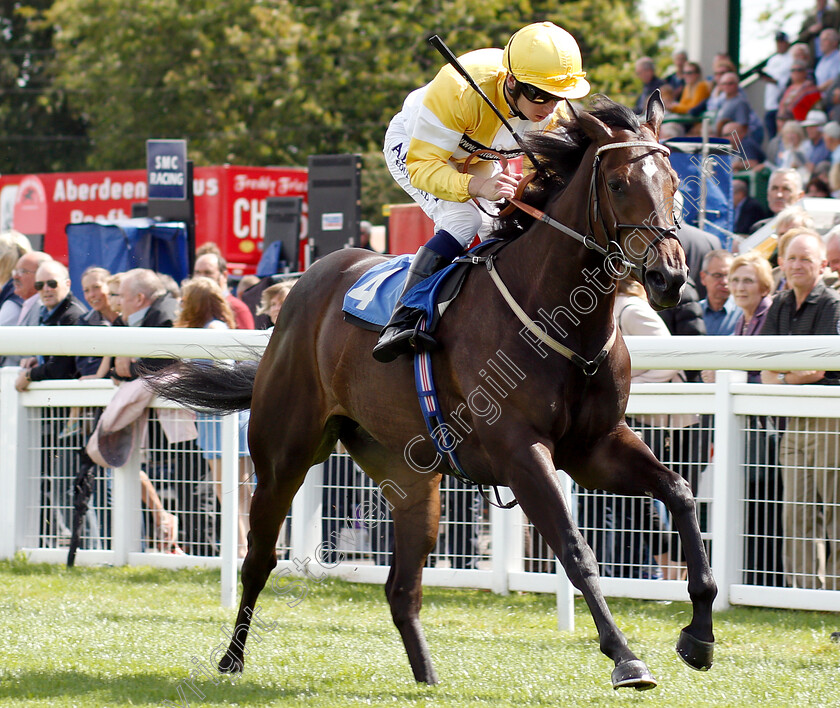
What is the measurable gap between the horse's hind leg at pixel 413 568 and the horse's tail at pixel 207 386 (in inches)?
41.3

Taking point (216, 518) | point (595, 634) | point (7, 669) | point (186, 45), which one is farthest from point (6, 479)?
point (186, 45)

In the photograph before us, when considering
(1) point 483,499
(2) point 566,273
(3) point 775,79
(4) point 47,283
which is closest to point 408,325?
(2) point 566,273

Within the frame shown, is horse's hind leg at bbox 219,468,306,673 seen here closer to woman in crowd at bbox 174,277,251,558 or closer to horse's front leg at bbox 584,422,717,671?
woman in crowd at bbox 174,277,251,558

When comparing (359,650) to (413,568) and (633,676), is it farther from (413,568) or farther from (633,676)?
(633,676)

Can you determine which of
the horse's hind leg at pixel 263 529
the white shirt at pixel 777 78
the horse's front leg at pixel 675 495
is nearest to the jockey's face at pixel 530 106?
the horse's front leg at pixel 675 495

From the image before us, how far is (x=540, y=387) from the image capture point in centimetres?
393

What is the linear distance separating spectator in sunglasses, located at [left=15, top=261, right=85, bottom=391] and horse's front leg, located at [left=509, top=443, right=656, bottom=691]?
4373 millimetres

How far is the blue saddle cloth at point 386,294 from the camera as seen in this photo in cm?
434

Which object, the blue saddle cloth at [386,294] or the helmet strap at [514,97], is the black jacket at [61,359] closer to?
the blue saddle cloth at [386,294]

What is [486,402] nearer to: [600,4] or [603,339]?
[603,339]

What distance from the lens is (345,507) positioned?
6.55 metres

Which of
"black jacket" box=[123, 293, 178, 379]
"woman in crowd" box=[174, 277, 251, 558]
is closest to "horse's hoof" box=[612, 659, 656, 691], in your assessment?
"woman in crowd" box=[174, 277, 251, 558]

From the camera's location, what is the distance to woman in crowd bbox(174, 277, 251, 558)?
6.50 meters

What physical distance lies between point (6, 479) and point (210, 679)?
3089 mm
